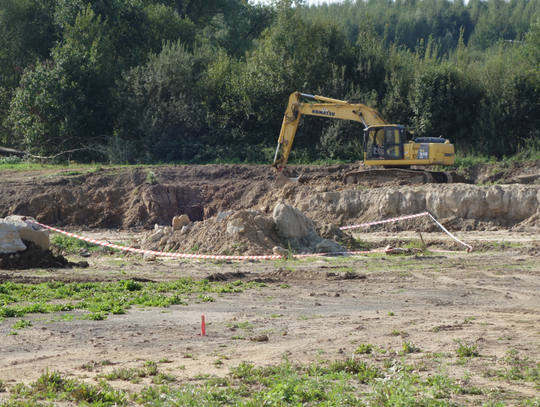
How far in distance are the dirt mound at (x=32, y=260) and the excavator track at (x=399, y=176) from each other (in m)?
12.8

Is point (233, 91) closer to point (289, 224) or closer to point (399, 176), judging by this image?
point (399, 176)

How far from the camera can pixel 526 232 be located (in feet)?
58.3

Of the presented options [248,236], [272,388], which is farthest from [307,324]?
[248,236]

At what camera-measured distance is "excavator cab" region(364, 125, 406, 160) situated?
22453mm

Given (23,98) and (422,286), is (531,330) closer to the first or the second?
(422,286)

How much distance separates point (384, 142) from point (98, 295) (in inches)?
623

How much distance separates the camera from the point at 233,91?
34281mm

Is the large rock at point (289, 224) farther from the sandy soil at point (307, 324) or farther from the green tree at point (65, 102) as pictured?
the green tree at point (65, 102)

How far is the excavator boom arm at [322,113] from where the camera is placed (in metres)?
23.8

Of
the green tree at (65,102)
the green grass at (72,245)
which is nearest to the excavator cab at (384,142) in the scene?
the green grass at (72,245)

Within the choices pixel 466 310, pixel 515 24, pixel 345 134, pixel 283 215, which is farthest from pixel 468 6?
pixel 466 310

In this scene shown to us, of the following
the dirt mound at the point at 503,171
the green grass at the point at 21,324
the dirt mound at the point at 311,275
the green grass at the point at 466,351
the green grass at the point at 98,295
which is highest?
the dirt mound at the point at 503,171

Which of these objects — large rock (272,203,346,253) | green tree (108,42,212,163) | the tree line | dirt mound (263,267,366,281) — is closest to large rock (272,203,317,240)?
large rock (272,203,346,253)

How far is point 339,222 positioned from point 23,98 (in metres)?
22.2
